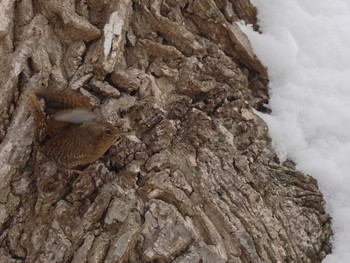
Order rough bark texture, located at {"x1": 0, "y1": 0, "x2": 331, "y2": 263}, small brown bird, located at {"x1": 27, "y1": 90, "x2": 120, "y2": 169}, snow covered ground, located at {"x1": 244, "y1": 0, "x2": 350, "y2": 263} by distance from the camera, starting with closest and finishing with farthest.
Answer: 1. small brown bird, located at {"x1": 27, "y1": 90, "x2": 120, "y2": 169}
2. rough bark texture, located at {"x1": 0, "y1": 0, "x2": 331, "y2": 263}
3. snow covered ground, located at {"x1": 244, "y1": 0, "x2": 350, "y2": 263}

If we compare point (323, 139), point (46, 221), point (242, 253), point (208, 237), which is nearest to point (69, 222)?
point (46, 221)

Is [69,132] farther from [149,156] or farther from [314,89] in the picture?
[314,89]

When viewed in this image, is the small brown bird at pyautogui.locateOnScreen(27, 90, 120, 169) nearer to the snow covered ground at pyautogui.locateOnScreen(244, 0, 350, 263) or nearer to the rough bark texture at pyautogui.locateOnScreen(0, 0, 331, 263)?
the rough bark texture at pyautogui.locateOnScreen(0, 0, 331, 263)

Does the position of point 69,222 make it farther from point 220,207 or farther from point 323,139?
point 323,139

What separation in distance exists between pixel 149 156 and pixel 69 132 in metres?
0.67

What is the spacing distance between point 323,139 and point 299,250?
957 mm

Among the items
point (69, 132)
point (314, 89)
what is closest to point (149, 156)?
point (69, 132)

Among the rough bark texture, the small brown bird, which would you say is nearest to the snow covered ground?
the rough bark texture

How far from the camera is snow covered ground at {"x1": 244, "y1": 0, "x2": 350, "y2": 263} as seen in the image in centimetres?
388

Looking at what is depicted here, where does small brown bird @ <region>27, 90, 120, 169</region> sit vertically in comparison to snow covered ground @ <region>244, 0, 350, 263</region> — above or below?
below

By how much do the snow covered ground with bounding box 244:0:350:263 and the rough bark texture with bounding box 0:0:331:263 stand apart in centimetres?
12

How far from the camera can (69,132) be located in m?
3.28

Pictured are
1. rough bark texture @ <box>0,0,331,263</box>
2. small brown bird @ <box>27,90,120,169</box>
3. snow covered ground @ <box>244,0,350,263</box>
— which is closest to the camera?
small brown bird @ <box>27,90,120,169</box>

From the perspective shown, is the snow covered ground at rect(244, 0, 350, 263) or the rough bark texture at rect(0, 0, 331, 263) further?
the snow covered ground at rect(244, 0, 350, 263)
